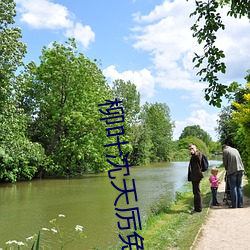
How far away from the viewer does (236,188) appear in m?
9.90

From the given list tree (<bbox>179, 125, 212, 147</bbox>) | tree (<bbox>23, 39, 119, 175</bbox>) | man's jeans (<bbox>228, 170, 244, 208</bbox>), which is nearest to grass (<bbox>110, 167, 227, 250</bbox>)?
man's jeans (<bbox>228, 170, 244, 208</bbox>)

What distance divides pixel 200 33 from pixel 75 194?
1503 cm

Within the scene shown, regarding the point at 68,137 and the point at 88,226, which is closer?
the point at 88,226

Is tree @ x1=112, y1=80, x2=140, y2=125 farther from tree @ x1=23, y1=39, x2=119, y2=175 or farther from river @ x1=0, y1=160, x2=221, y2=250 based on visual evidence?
river @ x1=0, y1=160, x2=221, y2=250

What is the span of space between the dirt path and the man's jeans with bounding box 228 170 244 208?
22 centimetres

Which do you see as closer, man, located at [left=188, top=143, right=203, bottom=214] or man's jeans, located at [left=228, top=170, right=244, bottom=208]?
man, located at [left=188, top=143, right=203, bottom=214]

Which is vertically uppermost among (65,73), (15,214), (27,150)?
(65,73)

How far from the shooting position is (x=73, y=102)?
94.7ft

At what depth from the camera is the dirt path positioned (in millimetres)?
6406

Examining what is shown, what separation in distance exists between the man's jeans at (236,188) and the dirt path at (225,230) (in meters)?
0.22

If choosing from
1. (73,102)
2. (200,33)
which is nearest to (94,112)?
(73,102)

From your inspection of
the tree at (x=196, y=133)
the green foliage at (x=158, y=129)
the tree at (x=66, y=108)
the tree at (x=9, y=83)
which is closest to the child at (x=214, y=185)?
the tree at (x=9, y=83)

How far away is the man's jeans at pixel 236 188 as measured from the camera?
9.87 meters

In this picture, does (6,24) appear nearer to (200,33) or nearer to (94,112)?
(94,112)
